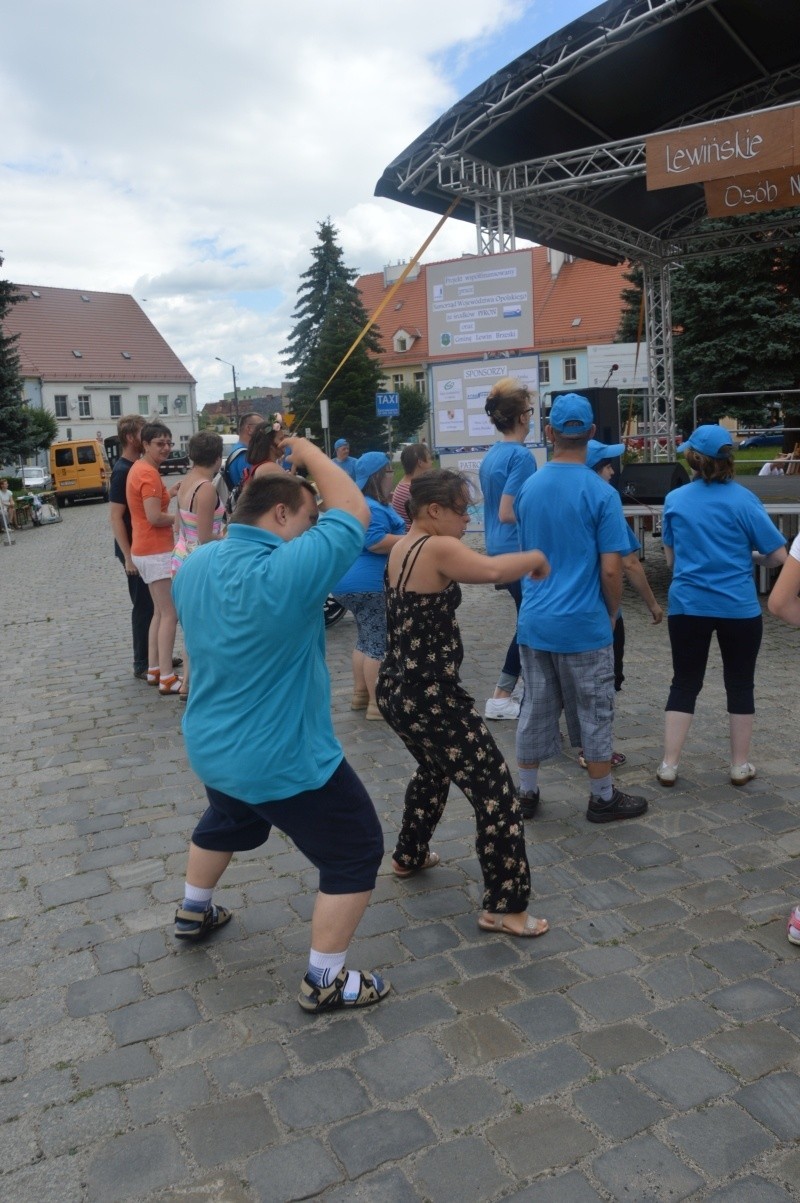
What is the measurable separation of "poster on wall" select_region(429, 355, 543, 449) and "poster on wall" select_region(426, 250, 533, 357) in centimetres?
19

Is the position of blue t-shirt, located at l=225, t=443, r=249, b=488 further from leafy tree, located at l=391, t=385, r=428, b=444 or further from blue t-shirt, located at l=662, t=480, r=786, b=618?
leafy tree, located at l=391, t=385, r=428, b=444

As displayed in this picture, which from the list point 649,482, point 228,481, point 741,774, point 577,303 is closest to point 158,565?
point 228,481

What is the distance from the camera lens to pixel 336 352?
44.3m

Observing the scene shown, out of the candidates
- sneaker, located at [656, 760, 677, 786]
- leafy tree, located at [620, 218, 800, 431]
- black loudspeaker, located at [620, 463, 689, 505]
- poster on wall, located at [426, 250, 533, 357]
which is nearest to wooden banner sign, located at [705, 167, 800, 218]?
poster on wall, located at [426, 250, 533, 357]

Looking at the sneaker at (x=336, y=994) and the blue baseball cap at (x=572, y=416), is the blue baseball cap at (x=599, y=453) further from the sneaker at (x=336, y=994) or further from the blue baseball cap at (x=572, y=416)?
the sneaker at (x=336, y=994)

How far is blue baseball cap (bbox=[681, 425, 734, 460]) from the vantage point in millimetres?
4559

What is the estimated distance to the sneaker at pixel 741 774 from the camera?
4.88 m

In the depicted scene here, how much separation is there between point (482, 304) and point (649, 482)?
9.27ft

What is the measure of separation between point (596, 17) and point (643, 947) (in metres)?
9.90

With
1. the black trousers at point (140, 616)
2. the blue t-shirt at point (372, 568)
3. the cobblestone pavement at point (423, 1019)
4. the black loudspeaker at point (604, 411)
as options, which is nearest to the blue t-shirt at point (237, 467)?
the blue t-shirt at point (372, 568)

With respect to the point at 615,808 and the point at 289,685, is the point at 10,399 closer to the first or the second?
the point at 615,808

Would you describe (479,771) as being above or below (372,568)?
below

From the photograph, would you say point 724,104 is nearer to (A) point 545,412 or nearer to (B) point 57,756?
(A) point 545,412

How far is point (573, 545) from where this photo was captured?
4270 millimetres
